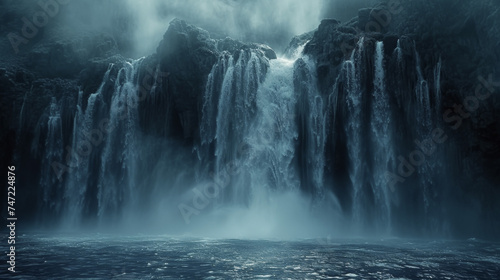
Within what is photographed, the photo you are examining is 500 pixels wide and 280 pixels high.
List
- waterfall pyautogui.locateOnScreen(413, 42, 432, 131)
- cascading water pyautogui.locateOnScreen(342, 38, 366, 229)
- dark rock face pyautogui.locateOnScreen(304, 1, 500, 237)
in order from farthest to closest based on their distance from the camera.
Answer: cascading water pyautogui.locateOnScreen(342, 38, 366, 229)
waterfall pyautogui.locateOnScreen(413, 42, 432, 131)
dark rock face pyautogui.locateOnScreen(304, 1, 500, 237)

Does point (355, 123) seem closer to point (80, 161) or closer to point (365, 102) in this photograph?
point (365, 102)

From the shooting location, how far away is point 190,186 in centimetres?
3975

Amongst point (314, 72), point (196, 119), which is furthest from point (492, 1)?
point (196, 119)

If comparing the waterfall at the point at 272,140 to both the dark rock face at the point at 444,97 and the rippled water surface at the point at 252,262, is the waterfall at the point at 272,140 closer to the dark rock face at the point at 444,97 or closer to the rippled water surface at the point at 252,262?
the dark rock face at the point at 444,97

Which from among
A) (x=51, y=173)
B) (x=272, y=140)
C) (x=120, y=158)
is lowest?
(x=51, y=173)

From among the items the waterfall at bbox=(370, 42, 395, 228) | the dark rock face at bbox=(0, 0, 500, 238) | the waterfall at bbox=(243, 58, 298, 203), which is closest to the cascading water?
the dark rock face at bbox=(0, 0, 500, 238)

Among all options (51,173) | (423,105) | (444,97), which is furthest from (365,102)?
(51,173)

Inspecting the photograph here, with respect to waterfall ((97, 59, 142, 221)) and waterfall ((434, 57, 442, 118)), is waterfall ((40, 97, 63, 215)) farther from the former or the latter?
waterfall ((434, 57, 442, 118))

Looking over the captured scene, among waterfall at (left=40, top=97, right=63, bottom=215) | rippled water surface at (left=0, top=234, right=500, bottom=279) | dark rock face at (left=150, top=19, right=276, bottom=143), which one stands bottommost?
rippled water surface at (left=0, top=234, right=500, bottom=279)

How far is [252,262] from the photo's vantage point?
16094 millimetres

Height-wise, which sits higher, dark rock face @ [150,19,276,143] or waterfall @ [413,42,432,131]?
dark rock face @ [150,19,276,143]

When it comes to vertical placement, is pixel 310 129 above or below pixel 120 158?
above

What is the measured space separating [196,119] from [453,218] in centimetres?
2670

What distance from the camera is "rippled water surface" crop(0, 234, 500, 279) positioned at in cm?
1348
